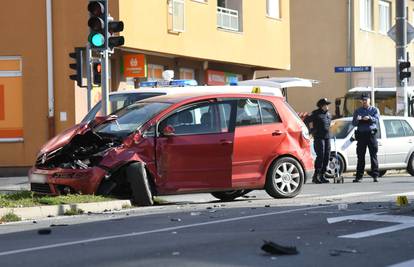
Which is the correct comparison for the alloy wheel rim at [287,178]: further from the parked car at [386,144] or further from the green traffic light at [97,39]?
the parked car at [386,144]

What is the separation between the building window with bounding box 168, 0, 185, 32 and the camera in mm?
23219

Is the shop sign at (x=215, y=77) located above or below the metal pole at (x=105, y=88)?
above

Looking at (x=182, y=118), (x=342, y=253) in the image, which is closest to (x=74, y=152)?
Answer: (x=182, y=118)

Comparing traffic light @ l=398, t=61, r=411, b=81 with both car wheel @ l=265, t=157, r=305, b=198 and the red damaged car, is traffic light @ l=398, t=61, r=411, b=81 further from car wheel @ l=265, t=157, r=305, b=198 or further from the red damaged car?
the red damaged car

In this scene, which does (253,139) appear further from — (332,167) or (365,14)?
(365,14)

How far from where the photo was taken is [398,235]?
323 inches

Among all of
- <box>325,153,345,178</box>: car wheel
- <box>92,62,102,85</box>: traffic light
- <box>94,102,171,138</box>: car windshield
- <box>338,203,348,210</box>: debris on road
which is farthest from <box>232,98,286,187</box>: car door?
<box>325,153,345,178</box>: car wheel

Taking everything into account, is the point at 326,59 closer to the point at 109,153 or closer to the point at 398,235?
the point at 109,153

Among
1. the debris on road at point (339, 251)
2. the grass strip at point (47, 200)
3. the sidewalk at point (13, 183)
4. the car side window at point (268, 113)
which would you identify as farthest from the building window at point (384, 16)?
the debris on road at point (339, 251)

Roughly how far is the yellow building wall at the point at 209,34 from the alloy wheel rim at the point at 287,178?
385 inches

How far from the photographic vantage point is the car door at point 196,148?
11.8m

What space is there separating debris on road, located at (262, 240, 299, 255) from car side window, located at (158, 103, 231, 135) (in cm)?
481

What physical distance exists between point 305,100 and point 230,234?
29543 mm

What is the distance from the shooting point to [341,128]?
1891 centimetres
